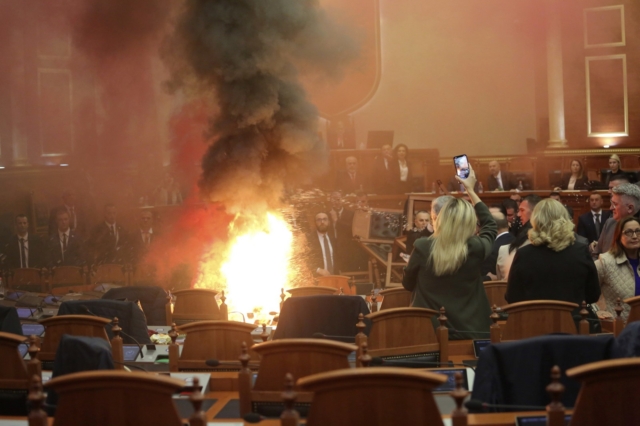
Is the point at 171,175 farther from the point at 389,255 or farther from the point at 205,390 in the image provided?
the point at 205,390

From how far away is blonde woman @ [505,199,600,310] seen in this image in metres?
4.65

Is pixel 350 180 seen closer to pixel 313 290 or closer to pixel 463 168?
pixel 313 290

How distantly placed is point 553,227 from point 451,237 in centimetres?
62

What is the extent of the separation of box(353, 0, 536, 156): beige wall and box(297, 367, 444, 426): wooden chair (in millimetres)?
12581

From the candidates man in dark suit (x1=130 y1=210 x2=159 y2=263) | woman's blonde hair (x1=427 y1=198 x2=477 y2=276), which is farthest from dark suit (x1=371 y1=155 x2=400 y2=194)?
woman's blonde hair (x1=427 y1=198 x2=477 y2=276)

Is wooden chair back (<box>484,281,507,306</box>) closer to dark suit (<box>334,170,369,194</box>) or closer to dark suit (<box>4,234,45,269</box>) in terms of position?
dark suit (<box>334,170,369,194</box>)

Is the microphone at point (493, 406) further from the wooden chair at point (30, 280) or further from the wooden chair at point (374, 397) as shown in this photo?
the wooden chair at point (30, 280)

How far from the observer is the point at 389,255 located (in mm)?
10367

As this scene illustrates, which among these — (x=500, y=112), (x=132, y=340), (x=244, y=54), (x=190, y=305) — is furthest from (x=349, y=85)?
(x=132, y=340)

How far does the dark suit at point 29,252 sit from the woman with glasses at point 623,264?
881 centimetres

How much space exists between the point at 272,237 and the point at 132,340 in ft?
15.1

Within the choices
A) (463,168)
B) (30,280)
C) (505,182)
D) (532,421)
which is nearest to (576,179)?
(505,182)

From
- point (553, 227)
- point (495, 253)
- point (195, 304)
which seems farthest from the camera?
point (495, 253)

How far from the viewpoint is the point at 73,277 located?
1104cm
